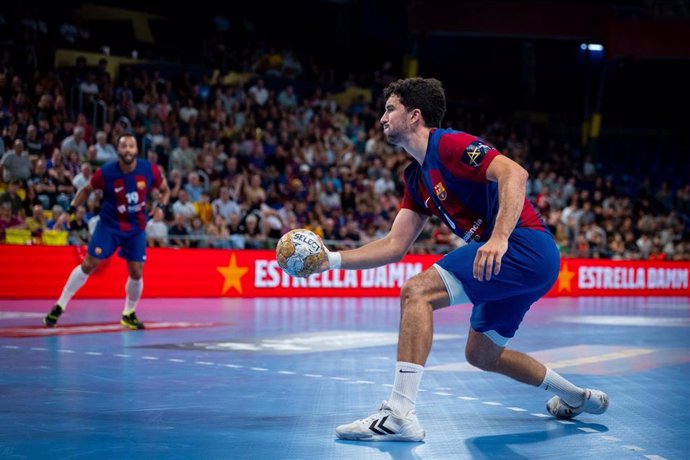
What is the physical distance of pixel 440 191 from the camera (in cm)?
588

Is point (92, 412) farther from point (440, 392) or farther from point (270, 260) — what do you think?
point (270, 260)

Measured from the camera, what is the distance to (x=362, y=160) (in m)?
25.9

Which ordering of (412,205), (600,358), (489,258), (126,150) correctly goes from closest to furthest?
(489,258) → (412,205) → (600,358) → (126,150)

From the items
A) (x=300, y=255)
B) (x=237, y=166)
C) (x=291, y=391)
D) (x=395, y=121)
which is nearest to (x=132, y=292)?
(x=291, y=391)

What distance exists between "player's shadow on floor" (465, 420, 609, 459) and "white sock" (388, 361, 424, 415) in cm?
43

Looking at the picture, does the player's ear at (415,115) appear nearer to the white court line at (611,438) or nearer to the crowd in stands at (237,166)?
the white court line at (611,438)

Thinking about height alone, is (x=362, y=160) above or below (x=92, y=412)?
above

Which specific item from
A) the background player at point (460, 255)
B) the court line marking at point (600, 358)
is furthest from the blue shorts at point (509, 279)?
the court line marking at point (600, 358)

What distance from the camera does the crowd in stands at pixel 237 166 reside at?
18391 mm

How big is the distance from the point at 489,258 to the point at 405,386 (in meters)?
0.92

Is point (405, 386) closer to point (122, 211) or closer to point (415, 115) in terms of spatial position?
point (415, 115)

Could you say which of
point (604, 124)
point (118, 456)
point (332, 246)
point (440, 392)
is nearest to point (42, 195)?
point (332, 246)

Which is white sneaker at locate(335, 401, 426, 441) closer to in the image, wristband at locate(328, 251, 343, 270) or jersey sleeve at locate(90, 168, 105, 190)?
wristband at locate(328, 251, 343, 270)

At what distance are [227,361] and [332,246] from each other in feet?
39.8
